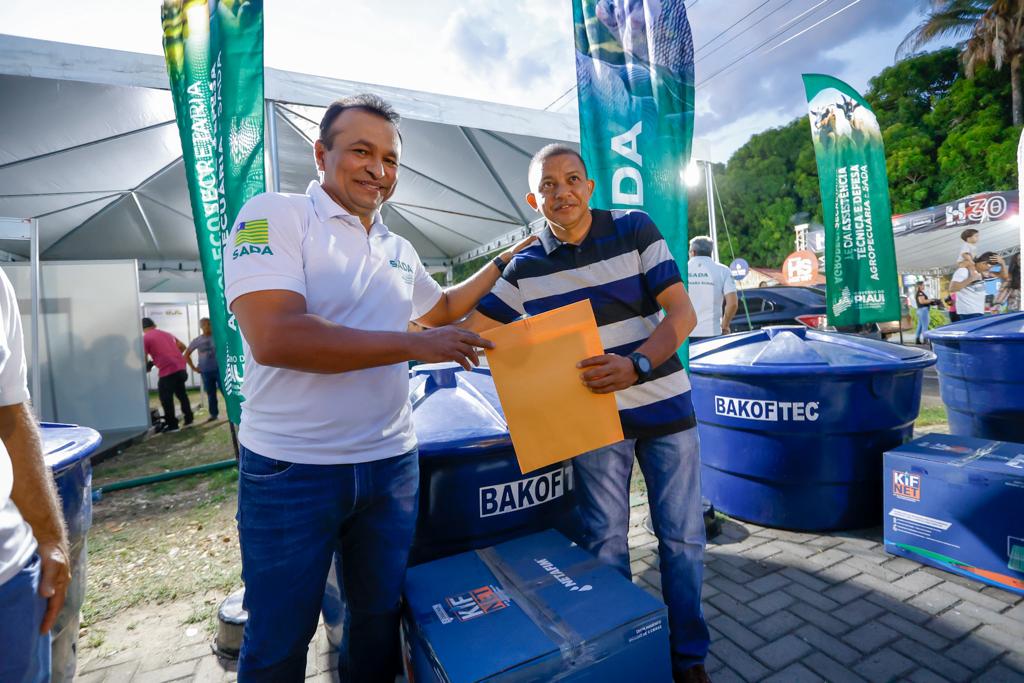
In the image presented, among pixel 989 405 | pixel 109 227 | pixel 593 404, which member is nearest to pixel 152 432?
pixel 109 227

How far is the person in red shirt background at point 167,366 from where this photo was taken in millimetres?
7691

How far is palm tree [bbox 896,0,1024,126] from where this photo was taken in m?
21.4

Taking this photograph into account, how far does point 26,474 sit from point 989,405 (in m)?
4.84

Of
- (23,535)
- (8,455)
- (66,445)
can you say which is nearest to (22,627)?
(23,535)

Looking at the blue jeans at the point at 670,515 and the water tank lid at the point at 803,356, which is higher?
the water tank lid at the point at 803,356

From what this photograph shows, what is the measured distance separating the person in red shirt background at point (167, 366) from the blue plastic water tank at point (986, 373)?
9155mm

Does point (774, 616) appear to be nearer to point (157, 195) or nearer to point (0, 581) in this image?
point (0, 581)

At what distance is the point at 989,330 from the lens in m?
3.40

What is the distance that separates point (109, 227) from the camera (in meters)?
9.88

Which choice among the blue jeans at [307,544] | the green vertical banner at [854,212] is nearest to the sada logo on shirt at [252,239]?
the blue jeans at [307,544]

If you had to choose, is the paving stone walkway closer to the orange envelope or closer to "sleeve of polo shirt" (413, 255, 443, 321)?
the orange envelope

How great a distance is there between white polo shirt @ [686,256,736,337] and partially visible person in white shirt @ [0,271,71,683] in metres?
4.21

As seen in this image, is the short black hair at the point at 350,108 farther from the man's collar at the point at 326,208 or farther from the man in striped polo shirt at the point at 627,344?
the man in striped polo shirt at the point at 627,344

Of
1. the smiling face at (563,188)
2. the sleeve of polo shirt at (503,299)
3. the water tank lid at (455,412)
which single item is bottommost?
the water tank lid at (455,412)
